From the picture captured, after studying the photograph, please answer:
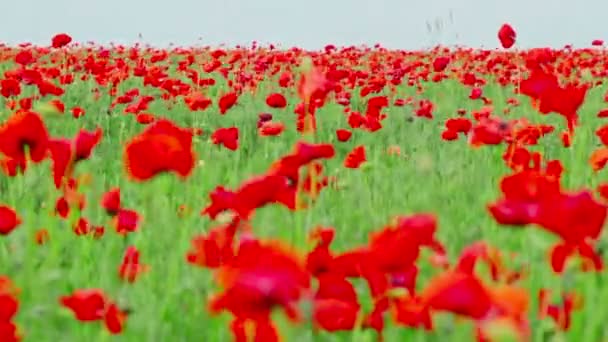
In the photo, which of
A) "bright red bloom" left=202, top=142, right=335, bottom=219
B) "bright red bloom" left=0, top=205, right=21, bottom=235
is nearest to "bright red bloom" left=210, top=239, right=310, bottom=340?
"bright red bloom" left=202, top=142, right=335, bottom=219

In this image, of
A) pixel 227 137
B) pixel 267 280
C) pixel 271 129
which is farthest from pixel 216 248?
pixel 271 129

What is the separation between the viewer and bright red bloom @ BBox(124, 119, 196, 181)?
75.0 inches

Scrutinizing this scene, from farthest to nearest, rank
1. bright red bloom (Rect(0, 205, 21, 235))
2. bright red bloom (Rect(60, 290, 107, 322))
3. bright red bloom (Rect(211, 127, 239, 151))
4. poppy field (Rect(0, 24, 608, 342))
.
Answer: bright red bloom (Rect(211, 127, 239, 151)) < bright red bloom (Rect(0, 205, 21, 235)) < bright red bloom (Rect(60, 290, 107, 322)) < poppy field (Rect(0, 24, 608, 342))

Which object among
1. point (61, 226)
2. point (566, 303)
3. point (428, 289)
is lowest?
point (61, 226)

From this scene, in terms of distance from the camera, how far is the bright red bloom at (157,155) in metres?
1.91

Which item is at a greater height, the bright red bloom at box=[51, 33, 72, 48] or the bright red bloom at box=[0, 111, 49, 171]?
the bright red bloom at box=[51, 33, 72, 48]

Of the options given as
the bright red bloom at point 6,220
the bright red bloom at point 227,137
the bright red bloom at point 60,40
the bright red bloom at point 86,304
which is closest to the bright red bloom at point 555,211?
the bright red bloom at point 86,304

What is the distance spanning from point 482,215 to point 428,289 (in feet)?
8.53

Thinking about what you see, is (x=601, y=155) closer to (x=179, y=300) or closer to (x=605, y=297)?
A: (x=605, y=297)

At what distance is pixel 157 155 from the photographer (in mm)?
1913

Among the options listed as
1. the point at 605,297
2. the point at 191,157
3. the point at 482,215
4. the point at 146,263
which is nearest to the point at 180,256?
the point at 146,263

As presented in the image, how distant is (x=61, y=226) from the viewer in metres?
3.68

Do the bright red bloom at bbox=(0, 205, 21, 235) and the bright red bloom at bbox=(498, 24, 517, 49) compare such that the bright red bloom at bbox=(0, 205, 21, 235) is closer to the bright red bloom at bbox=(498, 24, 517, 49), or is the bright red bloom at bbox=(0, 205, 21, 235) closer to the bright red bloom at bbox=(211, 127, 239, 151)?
the bright red bloom at bbox=(211, 127, 239, 151)

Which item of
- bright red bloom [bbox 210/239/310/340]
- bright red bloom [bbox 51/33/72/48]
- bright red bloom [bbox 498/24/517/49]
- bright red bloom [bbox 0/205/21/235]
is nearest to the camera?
bright red bloom [bbox 210/239/310/340]
